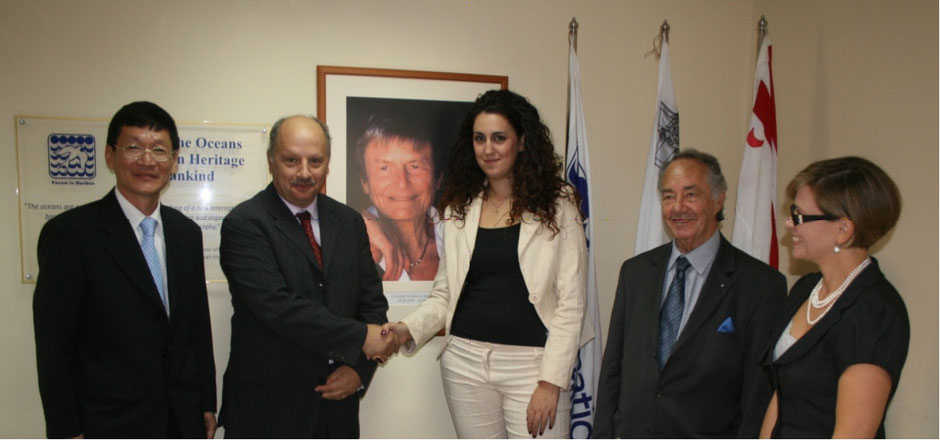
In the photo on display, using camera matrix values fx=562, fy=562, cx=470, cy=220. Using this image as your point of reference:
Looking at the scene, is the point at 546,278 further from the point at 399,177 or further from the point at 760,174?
the point at 760,174

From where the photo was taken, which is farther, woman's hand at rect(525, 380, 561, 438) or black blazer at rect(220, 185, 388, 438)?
woman's hand at rect(525, 380, 561, 438)

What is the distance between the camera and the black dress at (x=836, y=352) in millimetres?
1345

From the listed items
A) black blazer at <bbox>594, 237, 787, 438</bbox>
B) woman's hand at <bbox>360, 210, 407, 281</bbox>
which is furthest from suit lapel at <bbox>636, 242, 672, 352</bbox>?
woman's hand at <bbox>360, 210, 407, 281</bbox>

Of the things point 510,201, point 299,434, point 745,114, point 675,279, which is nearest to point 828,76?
point 745,114

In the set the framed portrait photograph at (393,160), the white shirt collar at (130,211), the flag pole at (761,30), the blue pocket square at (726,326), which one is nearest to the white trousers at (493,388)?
the framed portrait photograph at (393,160)

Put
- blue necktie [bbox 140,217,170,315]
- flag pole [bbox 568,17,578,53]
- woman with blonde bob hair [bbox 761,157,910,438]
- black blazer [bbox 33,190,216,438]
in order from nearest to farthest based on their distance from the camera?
1. woman with blonde bob hair [bbox 761,157,910,438]
2. black blazer [bbox 33,190,216,438]
3. blue necktie [bbox 140,217,170,315]
4. flag pole [bbox 568,17,578,53]

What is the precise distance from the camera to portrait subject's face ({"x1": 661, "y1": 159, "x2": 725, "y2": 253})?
181 cm

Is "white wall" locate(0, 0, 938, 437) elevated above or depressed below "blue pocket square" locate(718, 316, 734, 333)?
above

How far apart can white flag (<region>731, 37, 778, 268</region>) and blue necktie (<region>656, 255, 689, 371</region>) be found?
645 millimetres

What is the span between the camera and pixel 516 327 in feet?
6.39

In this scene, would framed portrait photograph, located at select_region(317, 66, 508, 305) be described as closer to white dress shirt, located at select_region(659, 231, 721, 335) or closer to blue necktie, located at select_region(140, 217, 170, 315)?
blue necktie, located at select_region(140, 217, 170, 315)

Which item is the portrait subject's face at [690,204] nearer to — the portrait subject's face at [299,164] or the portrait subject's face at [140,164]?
the portrait subject's face at [299,164]

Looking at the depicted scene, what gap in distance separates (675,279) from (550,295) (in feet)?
1.37

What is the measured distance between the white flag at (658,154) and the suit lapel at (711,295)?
2.07 ft
